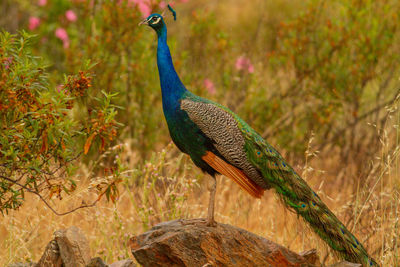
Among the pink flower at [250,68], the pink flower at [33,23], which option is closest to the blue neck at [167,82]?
the pink flower at [250,68]

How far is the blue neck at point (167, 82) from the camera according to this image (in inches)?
189

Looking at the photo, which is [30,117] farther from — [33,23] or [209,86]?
[33,23]

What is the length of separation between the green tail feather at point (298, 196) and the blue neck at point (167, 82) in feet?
2.01

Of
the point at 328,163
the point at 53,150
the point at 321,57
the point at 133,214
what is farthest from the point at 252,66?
the point at 53,150

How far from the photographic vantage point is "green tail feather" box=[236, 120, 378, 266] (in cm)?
459

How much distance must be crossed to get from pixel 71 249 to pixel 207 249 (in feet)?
3.41

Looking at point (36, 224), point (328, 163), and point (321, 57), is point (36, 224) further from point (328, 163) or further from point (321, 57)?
point (321, 57)

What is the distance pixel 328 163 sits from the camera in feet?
26.4

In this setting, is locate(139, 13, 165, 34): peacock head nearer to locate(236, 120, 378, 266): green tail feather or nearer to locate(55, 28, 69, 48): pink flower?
locate(236, 120, 378, 266): green tail feather

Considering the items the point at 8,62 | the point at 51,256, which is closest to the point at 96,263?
the point at 51,256

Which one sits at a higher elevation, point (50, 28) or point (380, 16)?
point (50, 28)

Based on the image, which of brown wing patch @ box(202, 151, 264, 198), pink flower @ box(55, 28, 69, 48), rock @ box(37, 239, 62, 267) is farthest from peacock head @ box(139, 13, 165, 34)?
pink flower @ box(55, 28, 69, 48)

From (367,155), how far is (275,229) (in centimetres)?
248

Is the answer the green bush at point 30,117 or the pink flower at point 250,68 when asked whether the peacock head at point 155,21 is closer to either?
the green bush at point 30,117
